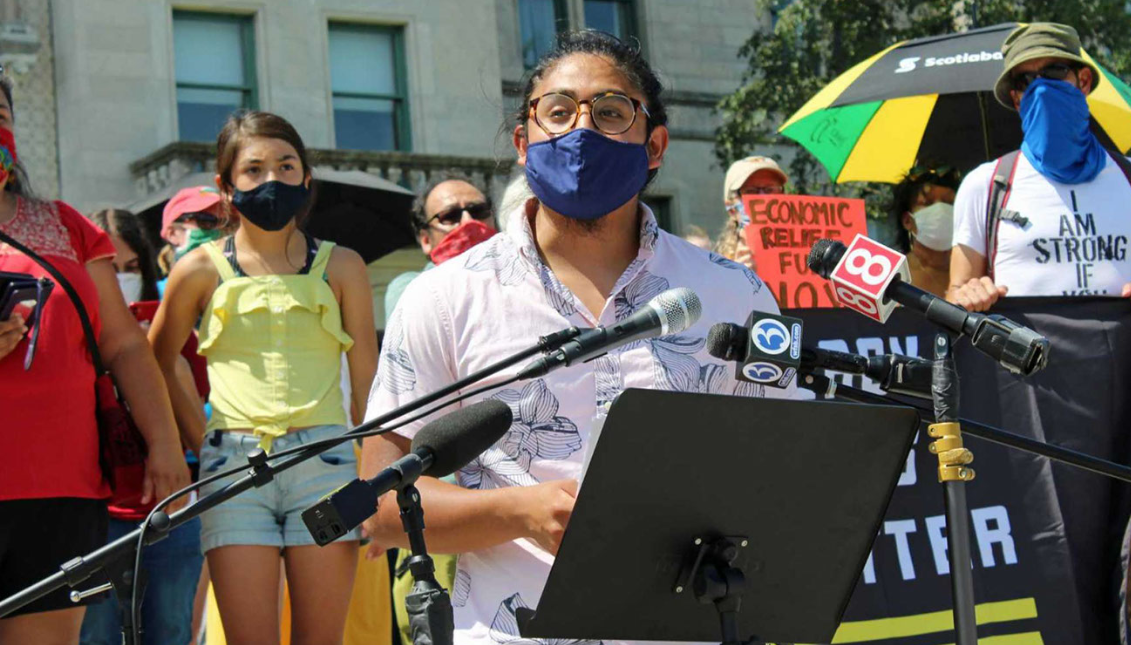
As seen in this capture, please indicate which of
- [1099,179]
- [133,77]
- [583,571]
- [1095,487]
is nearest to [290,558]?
[583,571]

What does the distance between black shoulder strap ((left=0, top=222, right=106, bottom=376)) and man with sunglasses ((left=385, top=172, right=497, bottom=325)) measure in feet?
6.71

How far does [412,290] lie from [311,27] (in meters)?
18.8

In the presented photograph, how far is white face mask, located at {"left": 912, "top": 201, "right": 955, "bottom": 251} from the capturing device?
6.79m

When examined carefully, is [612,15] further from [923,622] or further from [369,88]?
[923,622]

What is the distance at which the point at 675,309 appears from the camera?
2.72m

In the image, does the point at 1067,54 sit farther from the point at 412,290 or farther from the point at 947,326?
the point at 412,290

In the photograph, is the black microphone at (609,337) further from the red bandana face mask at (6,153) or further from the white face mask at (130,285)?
the white face mask at (130,285)

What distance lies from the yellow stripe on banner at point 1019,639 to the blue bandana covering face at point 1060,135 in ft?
5.51

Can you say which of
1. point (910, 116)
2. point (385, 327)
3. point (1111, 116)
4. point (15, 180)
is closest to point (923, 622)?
point (385, 327)

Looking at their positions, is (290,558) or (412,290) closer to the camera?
(412,290)

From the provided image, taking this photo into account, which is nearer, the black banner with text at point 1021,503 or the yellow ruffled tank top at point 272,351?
the yellow ruffled tank top at point 272,351

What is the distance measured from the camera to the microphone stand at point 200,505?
262 centimetres

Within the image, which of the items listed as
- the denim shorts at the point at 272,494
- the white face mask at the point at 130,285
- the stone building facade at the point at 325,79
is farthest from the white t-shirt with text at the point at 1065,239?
the stone building facade at the point at 325,79

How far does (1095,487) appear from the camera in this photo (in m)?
5.32
